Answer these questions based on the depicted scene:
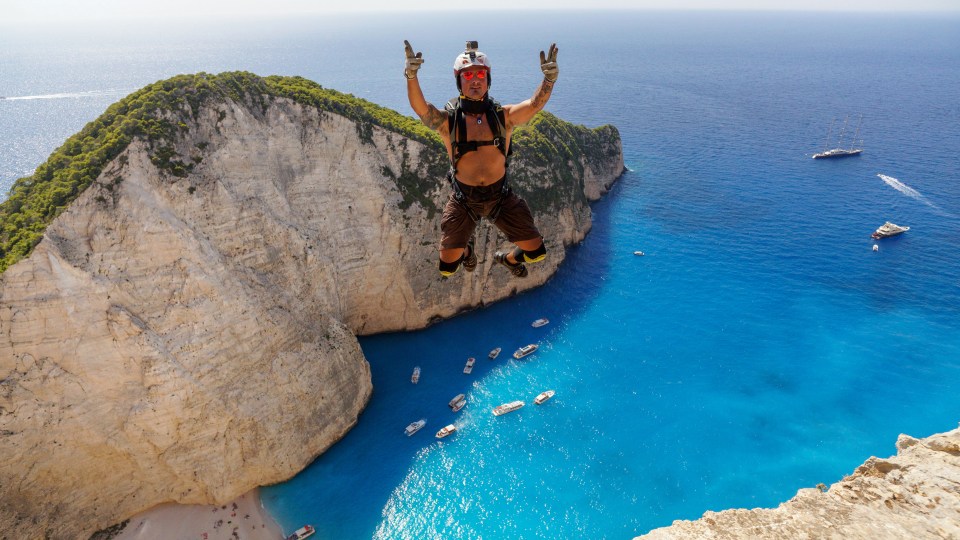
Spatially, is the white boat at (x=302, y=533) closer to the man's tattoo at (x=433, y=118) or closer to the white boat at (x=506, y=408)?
the white boat at (x=506, y=408)

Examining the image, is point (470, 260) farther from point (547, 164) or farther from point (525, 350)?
Result: point (547, 164)

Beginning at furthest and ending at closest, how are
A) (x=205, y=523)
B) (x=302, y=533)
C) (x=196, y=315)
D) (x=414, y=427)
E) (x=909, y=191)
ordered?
(x=909, y=191) < (x=414, y=427) < (x=205, y=523) < (x=302, y=533) < (x=196, y=315)

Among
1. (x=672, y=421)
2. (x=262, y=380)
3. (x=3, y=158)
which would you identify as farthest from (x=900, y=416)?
(x=3, y=158)

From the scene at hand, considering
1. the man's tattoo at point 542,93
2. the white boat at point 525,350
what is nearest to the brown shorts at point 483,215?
the man's tattoo at point 542,93

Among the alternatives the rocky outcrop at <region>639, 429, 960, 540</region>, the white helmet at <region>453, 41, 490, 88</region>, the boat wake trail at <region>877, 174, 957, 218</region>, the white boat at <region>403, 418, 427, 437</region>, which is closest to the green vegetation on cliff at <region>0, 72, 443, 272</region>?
the white boat at <region>403, 418, 427, 437</region>

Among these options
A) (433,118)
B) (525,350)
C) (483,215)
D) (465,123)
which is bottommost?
(525,350)

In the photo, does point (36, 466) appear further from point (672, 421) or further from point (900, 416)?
point (900, 416)

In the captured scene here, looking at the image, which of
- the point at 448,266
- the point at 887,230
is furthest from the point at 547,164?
the point at 887,230
